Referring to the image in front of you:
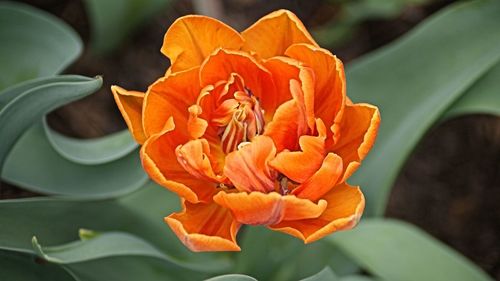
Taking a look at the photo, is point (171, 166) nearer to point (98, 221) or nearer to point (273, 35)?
point (273, 35)

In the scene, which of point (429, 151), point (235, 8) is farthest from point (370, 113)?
point (235, 8)

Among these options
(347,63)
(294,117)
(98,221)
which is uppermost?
(294,117)

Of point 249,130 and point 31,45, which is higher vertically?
point 249,130

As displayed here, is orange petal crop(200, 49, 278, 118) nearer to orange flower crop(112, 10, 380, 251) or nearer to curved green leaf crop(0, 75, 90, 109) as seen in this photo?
orange flower crop(112, 10, 380, 251)

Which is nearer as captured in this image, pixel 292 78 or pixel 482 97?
pixel 292 78

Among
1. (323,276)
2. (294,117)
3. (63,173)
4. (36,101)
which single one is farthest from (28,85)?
(323,276)

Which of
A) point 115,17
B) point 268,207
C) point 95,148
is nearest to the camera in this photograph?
point 268,207

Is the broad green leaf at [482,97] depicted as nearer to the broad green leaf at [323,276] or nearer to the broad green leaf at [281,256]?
the broad green leaf at [281,256]
